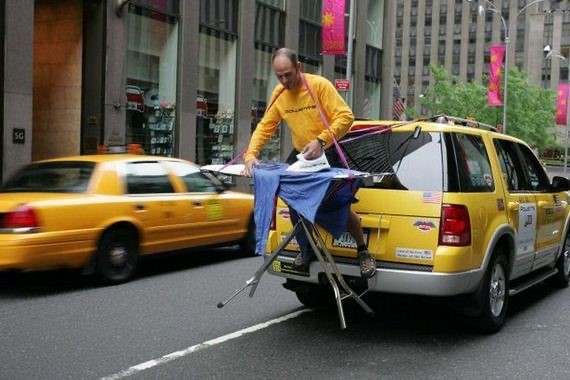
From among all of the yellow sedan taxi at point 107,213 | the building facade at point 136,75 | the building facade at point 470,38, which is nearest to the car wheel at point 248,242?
the yellow sedan taxi at point 107,213

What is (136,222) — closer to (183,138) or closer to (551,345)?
(551,345)

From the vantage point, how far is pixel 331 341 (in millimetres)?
5539

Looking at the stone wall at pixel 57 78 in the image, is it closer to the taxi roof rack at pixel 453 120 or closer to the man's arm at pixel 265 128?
the man's arm at pixel 265 128

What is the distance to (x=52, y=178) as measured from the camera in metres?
7.99

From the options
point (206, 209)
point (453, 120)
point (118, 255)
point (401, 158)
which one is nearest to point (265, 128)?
point (401, 158)

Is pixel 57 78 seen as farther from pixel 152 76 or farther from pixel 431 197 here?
pixel 431 197

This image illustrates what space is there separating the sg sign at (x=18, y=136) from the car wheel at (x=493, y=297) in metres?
12.0

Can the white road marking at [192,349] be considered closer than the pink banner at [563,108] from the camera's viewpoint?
Yes

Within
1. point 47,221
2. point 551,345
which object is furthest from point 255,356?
point 47,221

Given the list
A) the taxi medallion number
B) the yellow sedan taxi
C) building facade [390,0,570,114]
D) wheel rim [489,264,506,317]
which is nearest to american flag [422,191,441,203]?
wheel rim [489,264,506,317]

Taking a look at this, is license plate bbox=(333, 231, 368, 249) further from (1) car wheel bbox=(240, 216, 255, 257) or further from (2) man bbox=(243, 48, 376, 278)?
(1) car wheel bbox=(240, 216, 255, 257)

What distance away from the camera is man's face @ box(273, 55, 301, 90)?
208 inches

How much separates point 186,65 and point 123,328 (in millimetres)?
14211

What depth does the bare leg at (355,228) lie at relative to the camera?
17.3 ft
